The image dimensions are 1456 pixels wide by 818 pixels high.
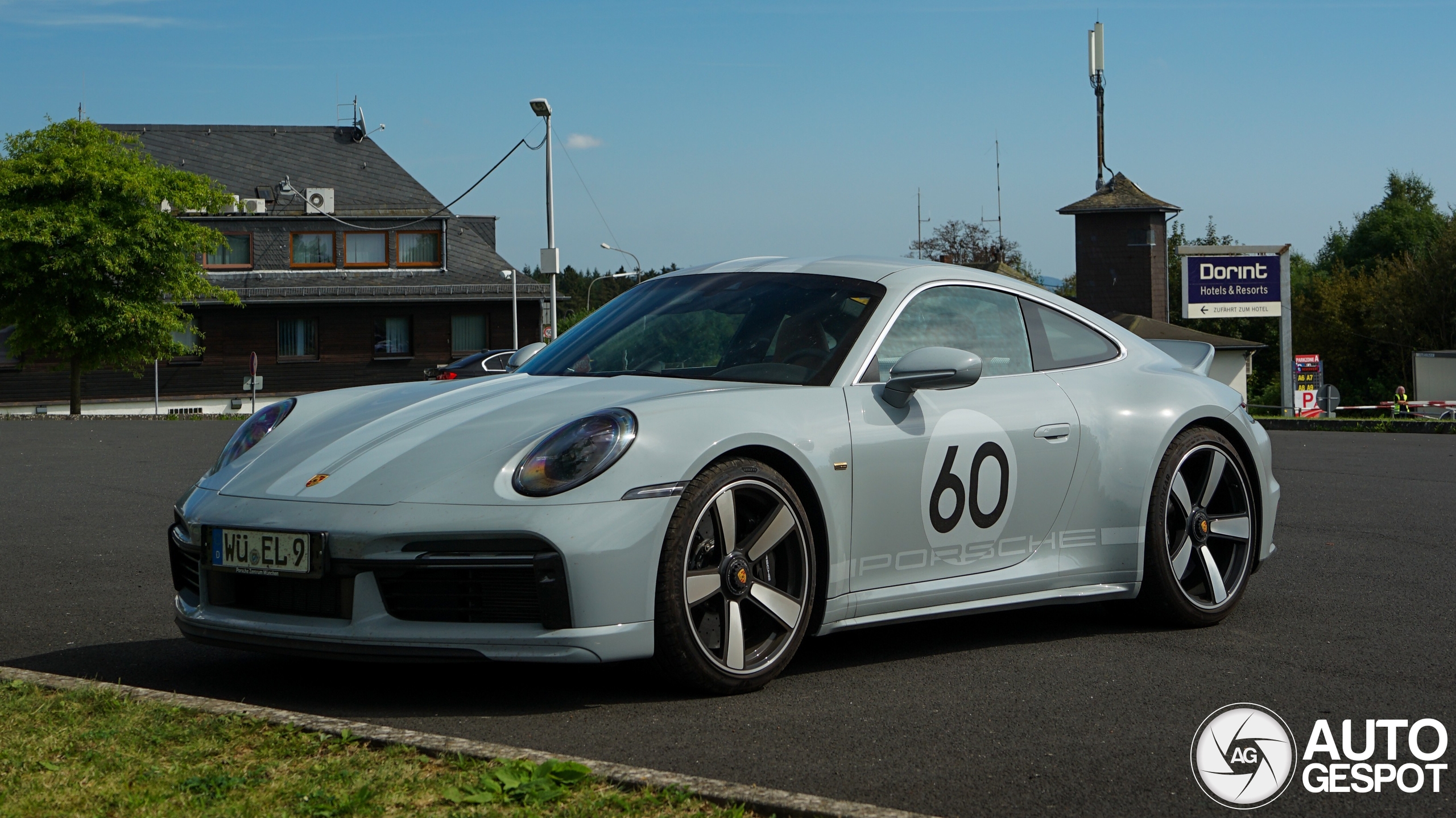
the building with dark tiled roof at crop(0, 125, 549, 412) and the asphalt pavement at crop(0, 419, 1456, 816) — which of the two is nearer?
the asphalt pavement at crop(0, 419, 1456, 816)

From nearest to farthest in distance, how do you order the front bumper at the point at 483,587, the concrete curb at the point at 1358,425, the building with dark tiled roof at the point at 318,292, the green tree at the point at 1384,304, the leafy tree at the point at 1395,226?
the front bumper at the point at 483,587, the concrete curb at the point at 1358,425, the building with dark tiled roof at the point at 318,292, the green tree at the point at 1384,304, the leafy tree at the point at 1395,226

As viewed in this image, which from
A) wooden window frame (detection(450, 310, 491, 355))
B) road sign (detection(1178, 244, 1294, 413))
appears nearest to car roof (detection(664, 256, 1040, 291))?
road sign (detection(1178, 244, 1294, 413))

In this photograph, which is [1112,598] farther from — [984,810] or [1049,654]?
[984,810]

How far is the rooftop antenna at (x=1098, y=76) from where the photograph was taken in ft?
189

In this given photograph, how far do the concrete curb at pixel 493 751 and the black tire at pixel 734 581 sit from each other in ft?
2.20

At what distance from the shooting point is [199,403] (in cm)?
4578

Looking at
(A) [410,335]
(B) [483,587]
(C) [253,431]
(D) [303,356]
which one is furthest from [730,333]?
(D) [303,356]

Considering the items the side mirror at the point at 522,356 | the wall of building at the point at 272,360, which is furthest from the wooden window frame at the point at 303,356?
the side mirror at the point at 522,356

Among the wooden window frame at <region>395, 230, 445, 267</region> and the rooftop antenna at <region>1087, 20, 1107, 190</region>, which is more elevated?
the rooftop antenna at <region>1087, 20, 1107, 190</region>

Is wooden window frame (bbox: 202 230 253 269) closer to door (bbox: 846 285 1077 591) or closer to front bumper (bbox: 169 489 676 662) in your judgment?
door (bbox: 846 285 1077 591)

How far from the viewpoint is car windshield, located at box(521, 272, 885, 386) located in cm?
456

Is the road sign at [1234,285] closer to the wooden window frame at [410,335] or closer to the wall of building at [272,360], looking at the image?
the wall of building at [272,360]

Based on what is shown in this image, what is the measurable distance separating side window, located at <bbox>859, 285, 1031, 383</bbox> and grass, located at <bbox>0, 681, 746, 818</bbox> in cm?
221

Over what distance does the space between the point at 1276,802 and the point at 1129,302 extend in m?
46.7
